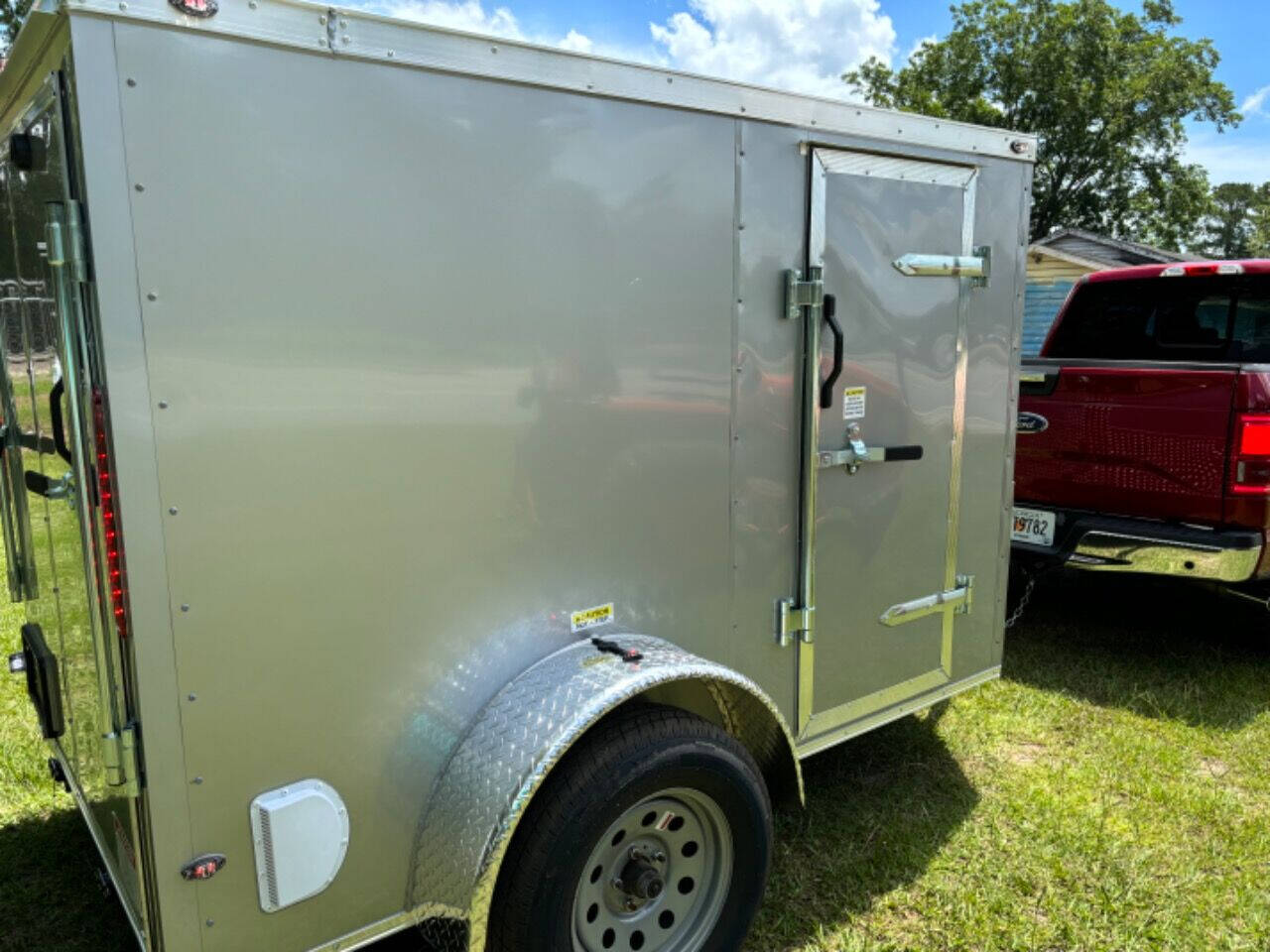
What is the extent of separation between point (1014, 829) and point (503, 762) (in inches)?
86.3

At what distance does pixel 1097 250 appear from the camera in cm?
1784

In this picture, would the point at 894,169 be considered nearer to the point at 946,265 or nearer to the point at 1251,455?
the point at 946,265

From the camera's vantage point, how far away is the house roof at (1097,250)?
17.2 m

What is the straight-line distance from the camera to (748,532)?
9.27ft

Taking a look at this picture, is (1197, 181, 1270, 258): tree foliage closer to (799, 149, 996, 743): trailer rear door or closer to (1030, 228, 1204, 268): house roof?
(1030, 228, 1204, 268): house roof

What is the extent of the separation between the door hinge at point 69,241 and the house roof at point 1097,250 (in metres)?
18.0

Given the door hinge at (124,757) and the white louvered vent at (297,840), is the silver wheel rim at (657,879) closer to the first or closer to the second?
the white louvered vent at (297,840)

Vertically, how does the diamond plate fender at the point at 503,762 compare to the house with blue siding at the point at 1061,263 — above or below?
below

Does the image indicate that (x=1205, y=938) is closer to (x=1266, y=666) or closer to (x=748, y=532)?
(x=748, y=532)

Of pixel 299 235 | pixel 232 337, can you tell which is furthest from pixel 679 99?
pixel 232 337

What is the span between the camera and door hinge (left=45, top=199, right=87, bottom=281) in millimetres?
1721

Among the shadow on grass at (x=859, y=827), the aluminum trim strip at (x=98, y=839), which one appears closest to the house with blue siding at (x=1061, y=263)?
the shadow on grass at (x=859, y=827)

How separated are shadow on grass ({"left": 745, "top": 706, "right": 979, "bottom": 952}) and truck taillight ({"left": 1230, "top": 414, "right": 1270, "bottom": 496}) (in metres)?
1.87

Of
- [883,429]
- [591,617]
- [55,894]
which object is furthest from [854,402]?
[55,894]
